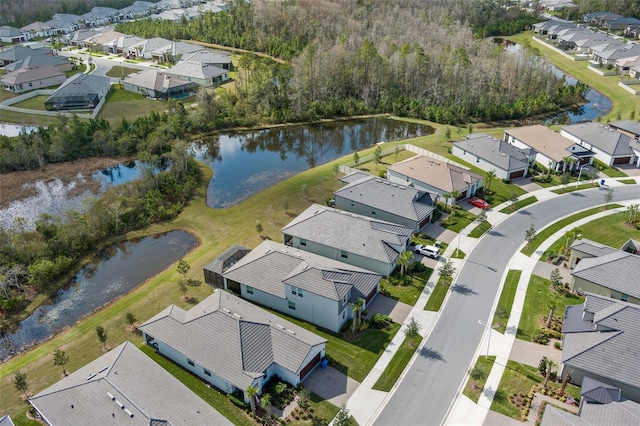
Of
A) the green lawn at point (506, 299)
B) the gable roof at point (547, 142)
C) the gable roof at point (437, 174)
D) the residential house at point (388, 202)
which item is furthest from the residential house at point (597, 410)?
the gable roof at point (547, 142)

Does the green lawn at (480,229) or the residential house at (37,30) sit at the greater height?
the residential house at (37,30)

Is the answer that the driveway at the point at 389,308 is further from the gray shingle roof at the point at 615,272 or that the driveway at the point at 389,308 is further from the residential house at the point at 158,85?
the residential house at the point at 158,85

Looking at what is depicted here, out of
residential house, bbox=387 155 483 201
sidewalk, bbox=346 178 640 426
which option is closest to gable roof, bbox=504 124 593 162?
residential house, bbox=387 155 483 201

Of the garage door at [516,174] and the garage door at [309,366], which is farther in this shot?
the garage door at [516,174]

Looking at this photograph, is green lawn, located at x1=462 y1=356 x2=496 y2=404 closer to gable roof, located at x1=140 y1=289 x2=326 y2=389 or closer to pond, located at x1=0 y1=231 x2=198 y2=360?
gable roof, located at x1=140 y1=289 x2=326 y2=389

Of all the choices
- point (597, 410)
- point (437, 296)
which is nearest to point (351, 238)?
point (437, 296)

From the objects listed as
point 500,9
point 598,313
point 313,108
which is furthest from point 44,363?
point 500,9
